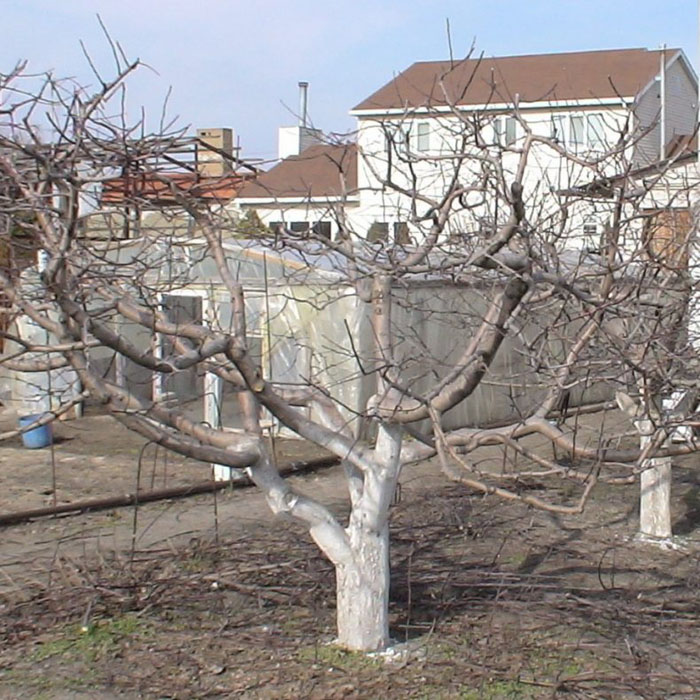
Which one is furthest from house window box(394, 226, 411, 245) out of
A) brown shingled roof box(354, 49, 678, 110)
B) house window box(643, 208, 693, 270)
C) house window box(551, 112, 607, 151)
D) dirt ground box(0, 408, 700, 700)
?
brown shingled roof box(354, 49, 678, 110)

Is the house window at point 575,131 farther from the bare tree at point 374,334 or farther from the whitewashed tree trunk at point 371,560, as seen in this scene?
the whitewashed tree trunk at point 371,560

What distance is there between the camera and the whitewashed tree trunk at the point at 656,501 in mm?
7801

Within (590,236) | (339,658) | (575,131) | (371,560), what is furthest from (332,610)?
(575,131)

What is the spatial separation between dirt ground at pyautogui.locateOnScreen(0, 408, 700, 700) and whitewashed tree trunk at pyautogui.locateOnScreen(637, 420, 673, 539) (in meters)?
0.15

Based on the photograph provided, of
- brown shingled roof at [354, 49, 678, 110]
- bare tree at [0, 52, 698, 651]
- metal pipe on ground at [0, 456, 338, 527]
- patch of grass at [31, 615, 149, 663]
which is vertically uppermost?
brown shingled roof at [354, 49, 678, 110]

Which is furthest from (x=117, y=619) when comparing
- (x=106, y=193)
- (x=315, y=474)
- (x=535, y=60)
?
(x=535, y=60)

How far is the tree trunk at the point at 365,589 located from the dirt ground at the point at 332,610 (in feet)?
0.35

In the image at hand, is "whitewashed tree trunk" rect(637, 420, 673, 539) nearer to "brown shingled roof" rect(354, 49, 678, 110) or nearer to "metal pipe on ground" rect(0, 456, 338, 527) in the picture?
"metal pipe on ground" rect(0, 456, 338, 527)

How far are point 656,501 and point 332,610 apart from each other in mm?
2950

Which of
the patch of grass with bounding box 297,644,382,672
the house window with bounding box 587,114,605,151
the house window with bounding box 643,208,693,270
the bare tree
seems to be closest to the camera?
the bare tree

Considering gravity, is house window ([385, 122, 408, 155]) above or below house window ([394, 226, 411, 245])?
above

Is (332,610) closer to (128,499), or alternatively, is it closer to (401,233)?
(401,233)

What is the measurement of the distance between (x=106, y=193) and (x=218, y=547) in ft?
7.91

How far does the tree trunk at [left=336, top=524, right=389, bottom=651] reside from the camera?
5195 millimetres
